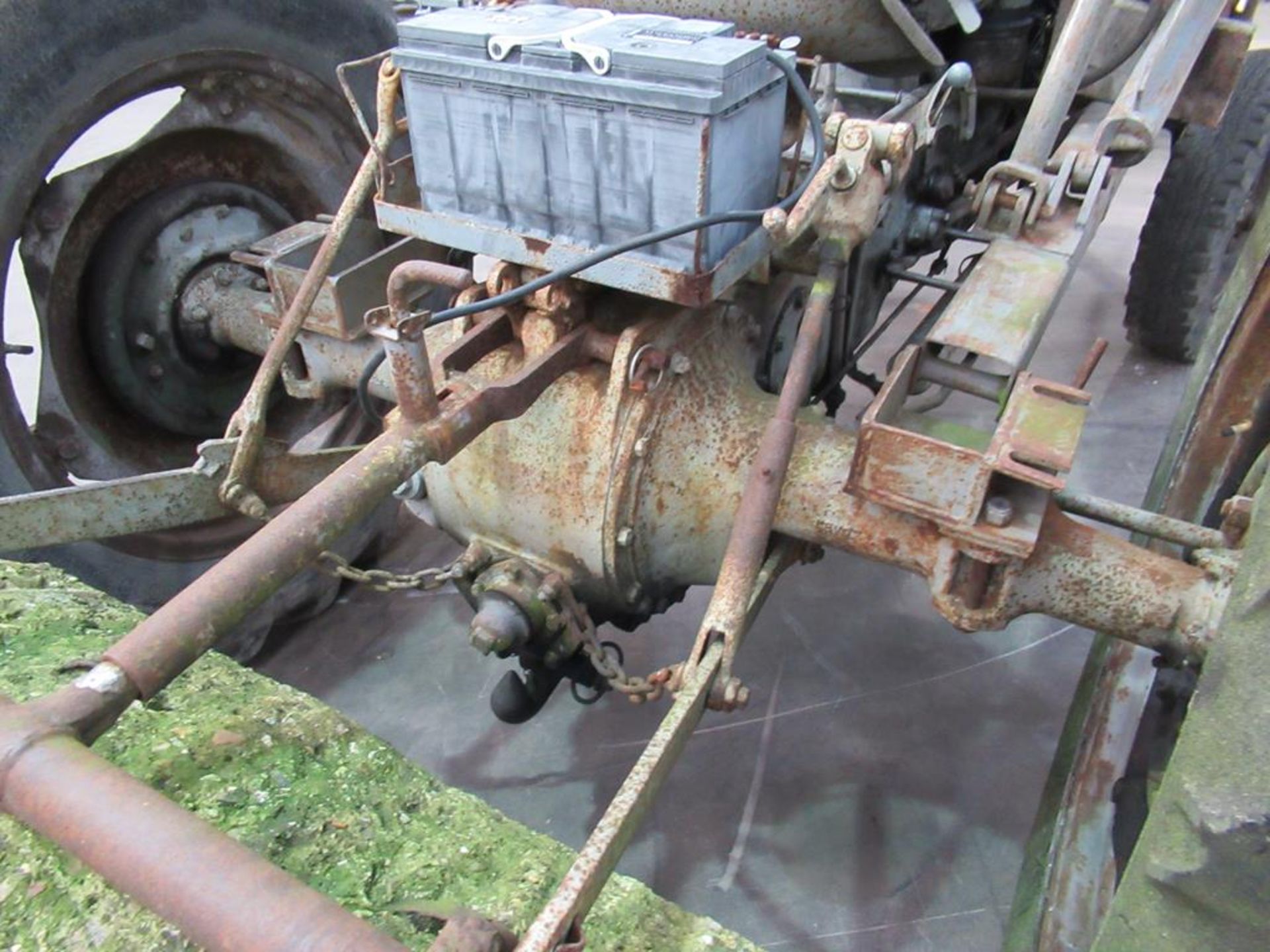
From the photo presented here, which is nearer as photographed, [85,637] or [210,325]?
[85,637]

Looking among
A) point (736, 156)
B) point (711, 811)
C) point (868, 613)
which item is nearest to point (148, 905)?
point (736, 156)

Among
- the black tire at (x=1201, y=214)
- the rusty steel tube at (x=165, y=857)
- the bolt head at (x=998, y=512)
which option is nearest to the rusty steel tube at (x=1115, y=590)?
the bolt head at (x=998, y=512)

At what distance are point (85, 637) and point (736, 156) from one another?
1.23 metres

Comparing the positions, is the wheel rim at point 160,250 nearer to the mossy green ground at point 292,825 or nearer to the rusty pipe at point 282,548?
the mossy green ground at point 292,825

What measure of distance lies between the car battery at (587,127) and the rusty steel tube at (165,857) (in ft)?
2.97

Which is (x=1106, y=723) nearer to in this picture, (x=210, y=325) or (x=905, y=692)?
(x=905, y=692)

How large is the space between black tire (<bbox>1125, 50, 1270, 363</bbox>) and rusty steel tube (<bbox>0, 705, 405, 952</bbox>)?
306 cm

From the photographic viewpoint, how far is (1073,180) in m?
1.79

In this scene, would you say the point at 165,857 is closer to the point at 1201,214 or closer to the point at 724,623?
the point at 724,623

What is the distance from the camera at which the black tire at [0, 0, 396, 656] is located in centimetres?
175

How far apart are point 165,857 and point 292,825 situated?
16.4 inches

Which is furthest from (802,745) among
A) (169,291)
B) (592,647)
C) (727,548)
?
(169,291)

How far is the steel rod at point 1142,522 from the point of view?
139 cm

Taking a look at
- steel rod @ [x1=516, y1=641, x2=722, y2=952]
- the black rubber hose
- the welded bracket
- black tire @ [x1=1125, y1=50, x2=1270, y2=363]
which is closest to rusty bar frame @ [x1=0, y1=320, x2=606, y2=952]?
steel rod @ [x1=516, y1=641, x2=722, y2=952]
